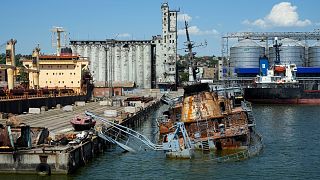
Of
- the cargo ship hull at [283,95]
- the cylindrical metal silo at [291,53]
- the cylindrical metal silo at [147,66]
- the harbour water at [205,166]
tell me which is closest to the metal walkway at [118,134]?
the harbour water at [205,166]

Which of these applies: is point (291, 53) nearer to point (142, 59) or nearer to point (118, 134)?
point (142, 59)

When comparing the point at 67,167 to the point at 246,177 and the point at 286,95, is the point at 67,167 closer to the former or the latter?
the point at 246,177

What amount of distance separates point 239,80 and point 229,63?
17479 millimetres

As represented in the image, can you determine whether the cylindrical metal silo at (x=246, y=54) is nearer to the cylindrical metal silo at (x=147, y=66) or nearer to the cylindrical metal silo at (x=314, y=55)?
the cylindrical metal silo at (x=314, y=55)

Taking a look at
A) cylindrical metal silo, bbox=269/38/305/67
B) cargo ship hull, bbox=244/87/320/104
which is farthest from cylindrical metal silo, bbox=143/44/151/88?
cargo ship hull, bbox=244/87/320/104

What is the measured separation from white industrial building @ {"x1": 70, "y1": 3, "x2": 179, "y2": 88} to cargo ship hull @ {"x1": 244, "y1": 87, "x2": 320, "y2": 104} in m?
57.7

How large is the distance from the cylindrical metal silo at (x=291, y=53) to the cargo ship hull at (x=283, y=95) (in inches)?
1626

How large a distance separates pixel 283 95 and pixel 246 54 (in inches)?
1696

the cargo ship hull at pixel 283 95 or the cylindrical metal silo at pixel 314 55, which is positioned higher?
the cylindrical metal silo at pixel 314 55

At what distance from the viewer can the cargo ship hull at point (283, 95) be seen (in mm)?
108562

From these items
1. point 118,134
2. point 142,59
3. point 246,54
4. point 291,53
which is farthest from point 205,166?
point 142,59

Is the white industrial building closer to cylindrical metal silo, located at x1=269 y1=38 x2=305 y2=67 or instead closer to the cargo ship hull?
cylindrical metal silo, located at x1=269 y1=38 x2=305 y2=67

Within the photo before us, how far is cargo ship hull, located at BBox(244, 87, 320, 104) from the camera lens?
108562mm

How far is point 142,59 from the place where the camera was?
16550 centimetres
